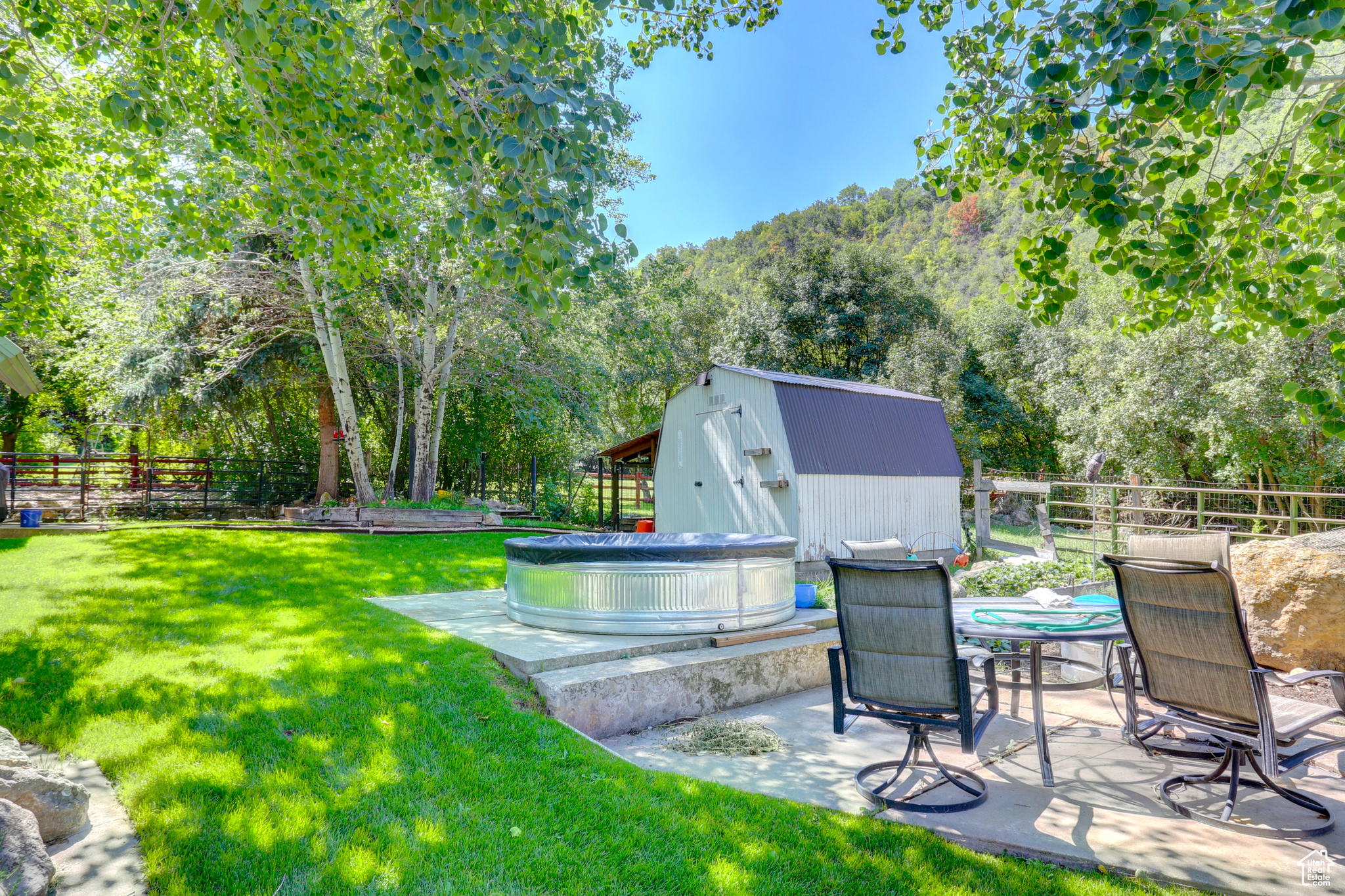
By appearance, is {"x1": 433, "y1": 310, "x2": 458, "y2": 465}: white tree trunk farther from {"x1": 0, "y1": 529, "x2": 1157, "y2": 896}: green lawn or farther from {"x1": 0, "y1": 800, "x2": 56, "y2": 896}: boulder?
{"x1": 0, "y1": 800, "x2": 56, "y2": 896}: boulder

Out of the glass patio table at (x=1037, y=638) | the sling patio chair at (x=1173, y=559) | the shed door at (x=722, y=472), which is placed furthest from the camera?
the shed door at (x=722, y=472)

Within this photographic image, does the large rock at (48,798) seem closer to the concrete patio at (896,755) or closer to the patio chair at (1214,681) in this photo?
the concrete patio at (896,755)

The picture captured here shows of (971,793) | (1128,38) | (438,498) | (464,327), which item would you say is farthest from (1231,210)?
(438,498)

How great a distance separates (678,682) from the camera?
4223 mm

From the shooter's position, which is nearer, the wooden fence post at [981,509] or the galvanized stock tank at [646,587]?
the galvanized stock tank at [646,587]

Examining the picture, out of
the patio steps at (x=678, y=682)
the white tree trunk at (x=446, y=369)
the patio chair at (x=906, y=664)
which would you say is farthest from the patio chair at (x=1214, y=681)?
the white tree trunk at (x=446, y=369)

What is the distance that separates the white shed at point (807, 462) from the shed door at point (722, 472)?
2cm

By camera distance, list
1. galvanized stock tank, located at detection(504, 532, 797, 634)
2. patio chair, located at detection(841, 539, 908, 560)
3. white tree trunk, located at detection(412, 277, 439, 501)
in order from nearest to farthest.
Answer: galvanized stock tank, located at detection(504, 532, 797, 634)
patio chair, located at detection(841, 539, 908, 560)
white tree trunk, located at detection(412, 277, 439, 501)

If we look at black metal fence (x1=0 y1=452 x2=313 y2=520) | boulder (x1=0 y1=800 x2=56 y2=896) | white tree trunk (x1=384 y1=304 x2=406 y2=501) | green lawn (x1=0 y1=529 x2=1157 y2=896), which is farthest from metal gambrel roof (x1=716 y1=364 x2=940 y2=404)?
black metal fence (x1=0 y1=452 x2=313 y2=520)

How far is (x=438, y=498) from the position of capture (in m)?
14.2

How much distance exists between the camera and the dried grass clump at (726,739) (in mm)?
3582

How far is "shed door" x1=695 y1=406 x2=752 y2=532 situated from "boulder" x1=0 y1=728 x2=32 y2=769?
335 inches

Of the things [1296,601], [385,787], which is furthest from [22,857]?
[1296,601]

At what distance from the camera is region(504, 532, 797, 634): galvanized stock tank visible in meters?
4.80
